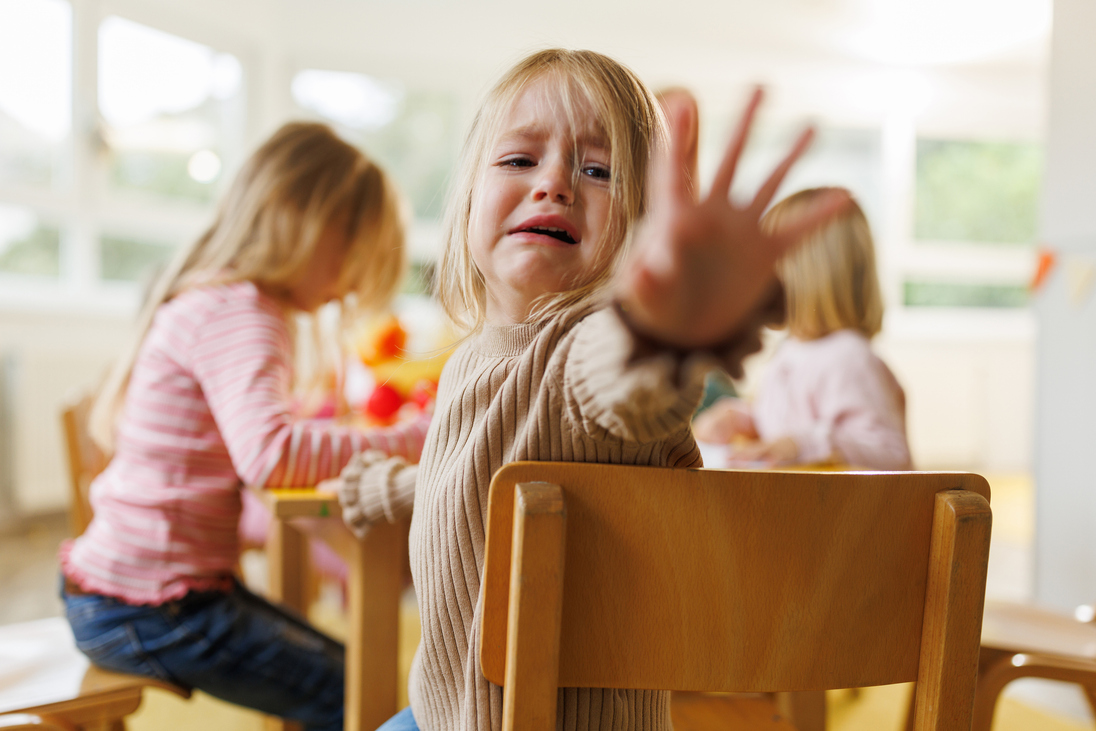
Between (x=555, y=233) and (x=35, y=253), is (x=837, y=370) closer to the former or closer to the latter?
(x=555, y=233)

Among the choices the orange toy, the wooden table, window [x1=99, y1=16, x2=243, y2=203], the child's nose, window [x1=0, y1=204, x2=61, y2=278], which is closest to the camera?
the child's nose

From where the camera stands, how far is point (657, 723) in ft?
2.05

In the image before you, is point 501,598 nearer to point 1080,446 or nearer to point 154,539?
point 154,539

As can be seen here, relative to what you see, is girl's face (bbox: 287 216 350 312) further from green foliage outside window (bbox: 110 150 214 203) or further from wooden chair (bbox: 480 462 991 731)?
green foliage outside window (bbox: 110 150 214 203)

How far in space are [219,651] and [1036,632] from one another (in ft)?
3.87

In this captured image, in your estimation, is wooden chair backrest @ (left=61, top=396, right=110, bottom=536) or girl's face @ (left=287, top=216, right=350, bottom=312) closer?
girl's face @ (left=287, top=216, right=350, bottom=312)

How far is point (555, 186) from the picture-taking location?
0.62 meters

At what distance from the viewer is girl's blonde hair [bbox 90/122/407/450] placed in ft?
3.65

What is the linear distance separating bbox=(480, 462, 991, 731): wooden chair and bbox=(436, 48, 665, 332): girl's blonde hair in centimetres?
18

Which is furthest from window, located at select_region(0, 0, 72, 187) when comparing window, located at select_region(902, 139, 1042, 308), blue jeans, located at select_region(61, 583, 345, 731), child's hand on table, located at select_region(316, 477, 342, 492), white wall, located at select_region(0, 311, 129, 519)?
window, located at select_region(902, 139, 1042, 308)

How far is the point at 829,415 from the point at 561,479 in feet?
3.55

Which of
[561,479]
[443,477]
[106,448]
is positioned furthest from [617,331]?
[106,448]

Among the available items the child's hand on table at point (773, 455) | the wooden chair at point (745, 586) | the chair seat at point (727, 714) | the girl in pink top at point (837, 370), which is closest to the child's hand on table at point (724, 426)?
the girl in pink top at point (837, 370)

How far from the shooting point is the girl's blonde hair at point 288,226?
1.11m
